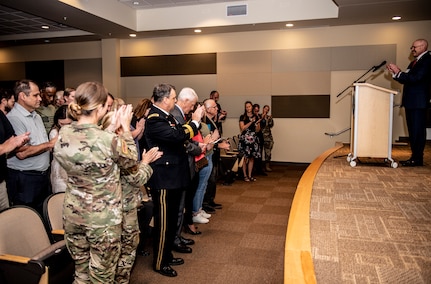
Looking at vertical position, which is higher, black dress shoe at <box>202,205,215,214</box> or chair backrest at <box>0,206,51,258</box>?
chair backrest at <box>0,206,51,258</box>

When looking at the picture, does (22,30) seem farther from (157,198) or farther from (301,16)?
(157,198)

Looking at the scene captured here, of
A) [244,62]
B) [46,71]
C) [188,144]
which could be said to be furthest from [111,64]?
[188,144]

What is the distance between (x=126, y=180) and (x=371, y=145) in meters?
3.05

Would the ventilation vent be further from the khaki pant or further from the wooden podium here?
the khaki pant

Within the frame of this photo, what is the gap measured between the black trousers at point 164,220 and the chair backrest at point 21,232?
0.84 meters

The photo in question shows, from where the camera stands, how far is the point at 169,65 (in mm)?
9055

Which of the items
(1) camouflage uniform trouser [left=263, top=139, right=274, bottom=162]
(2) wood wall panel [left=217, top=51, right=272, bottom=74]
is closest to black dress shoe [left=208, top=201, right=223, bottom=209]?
(1) camouflage uniform trouser [left=263, top=139, right=274, bottom=162]

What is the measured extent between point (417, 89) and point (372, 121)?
2.08 ft

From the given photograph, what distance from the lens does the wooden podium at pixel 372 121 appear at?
420 cm

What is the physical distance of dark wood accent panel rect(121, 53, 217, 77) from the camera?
8.80 meters

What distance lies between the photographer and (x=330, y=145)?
816cm

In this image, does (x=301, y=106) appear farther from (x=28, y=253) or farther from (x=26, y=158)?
(x=28, y=253)

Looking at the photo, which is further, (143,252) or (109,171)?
(143,252)

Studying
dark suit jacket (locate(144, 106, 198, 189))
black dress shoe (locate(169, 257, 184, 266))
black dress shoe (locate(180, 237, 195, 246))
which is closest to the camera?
dark suit jacket (locate(144, 106, 198, 189))
